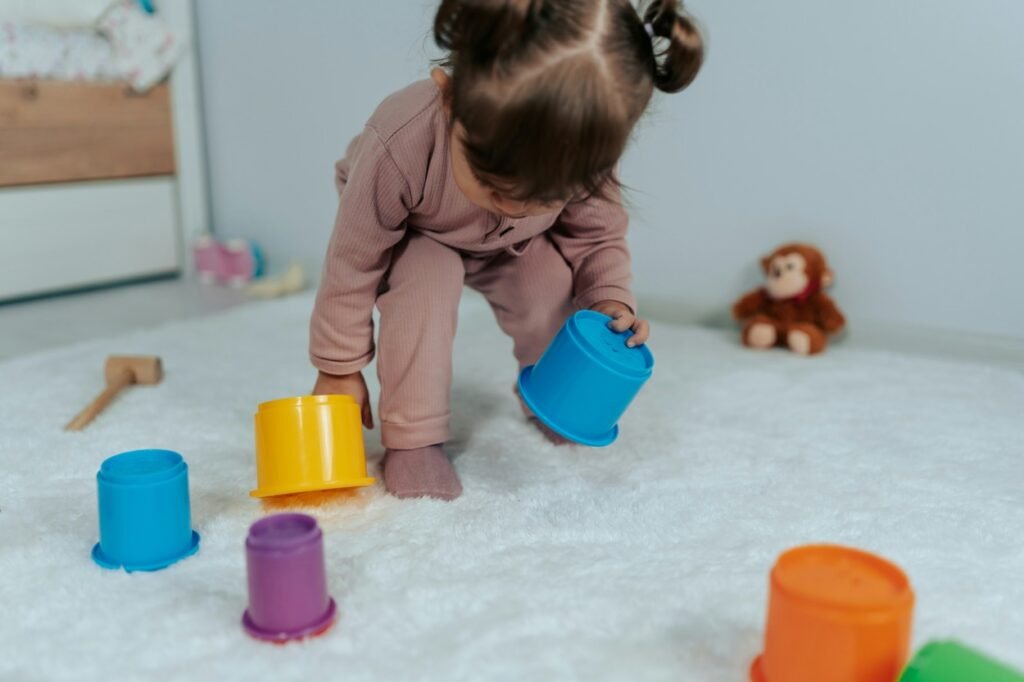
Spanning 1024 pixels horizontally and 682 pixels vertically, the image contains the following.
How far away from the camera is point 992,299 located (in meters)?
1.48

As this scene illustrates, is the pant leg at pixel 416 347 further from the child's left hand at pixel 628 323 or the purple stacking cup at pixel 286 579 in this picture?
the purple stacking cup at pixel 286 579

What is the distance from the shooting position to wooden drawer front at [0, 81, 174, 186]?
186 centimetres

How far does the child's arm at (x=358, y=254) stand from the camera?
971 mm

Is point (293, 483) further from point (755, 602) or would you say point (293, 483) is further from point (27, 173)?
point (27, 173)

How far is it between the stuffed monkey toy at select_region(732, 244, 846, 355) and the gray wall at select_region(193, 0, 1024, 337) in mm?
50

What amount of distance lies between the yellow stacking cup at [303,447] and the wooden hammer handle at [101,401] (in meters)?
0.37

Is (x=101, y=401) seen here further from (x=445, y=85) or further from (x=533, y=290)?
(x=445, y=85)

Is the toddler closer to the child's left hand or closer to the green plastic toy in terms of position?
the child's left hand

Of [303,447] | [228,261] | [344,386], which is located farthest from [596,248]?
[228,261]

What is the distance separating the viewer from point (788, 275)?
156 cm

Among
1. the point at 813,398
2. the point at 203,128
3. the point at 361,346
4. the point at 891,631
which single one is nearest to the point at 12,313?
the point at 203,128

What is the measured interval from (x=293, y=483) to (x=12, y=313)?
120 centimetres

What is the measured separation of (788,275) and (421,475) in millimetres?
819

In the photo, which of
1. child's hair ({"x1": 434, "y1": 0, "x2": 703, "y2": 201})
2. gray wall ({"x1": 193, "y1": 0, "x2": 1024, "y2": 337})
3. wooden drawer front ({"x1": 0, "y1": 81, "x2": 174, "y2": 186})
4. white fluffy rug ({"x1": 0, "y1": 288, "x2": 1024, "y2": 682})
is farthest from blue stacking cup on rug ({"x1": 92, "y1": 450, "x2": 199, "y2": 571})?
wooden drawer front ({"x1": 0, "y1": 81, "x2": 174, "y2": 186})
